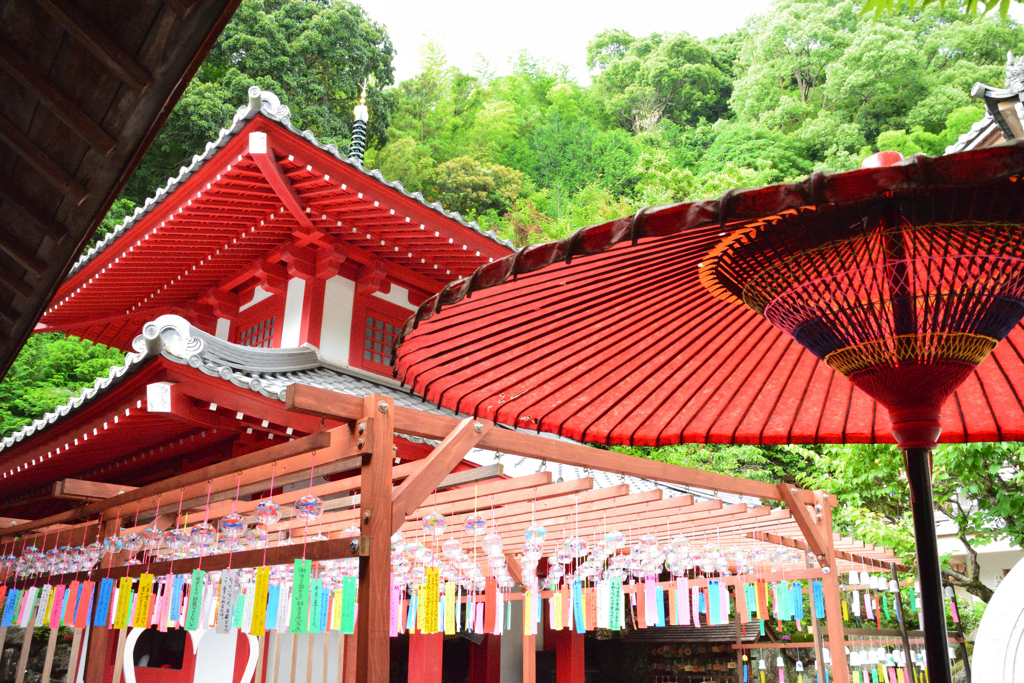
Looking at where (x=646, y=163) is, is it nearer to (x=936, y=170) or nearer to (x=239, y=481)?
(x=239, y=481)

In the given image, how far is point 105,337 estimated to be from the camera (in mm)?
11242

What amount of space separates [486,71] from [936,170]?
117 ft

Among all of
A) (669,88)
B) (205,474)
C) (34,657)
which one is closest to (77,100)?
(205,474)

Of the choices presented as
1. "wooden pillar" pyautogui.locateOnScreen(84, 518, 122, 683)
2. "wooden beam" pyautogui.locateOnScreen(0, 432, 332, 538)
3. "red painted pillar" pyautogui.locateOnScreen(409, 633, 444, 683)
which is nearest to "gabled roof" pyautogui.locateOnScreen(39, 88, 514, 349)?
"wooden beam" pyautogui.locateOnScreen(0, 432, 332, 538)

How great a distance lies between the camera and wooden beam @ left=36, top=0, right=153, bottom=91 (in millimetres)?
1473

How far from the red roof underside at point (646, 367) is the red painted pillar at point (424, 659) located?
6.62 meters

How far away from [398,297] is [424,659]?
3991mm

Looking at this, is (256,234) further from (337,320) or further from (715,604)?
(715,604)

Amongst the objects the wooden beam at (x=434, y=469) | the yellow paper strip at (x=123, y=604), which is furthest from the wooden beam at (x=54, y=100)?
the yellow paper strip at (x=123, y=604)

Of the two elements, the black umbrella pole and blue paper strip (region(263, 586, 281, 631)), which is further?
blue paper strip (region(263, 586, 281, 631))

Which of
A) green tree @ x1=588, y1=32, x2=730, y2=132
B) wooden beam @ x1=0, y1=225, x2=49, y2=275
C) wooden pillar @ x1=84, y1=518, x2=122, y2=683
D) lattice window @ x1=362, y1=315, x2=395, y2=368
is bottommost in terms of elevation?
wooden pillar @ x1=84, y1=518, x2=122, y2=683

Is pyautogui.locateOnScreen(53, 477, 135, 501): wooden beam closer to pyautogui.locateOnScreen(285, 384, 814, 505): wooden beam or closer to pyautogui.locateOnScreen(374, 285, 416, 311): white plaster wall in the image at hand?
pyautogui.locateOnScreen(285, 384, 814, 505): wooden beam

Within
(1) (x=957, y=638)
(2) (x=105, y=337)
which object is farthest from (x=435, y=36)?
(1) (x=957, y=638)

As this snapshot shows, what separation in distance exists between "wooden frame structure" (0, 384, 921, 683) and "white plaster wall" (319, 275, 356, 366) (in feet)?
7.08
